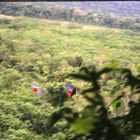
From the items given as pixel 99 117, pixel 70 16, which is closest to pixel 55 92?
pixel 99 117

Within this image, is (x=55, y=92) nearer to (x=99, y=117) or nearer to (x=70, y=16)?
(x=99, y=117)

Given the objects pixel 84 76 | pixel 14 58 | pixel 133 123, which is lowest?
pixel 14 58

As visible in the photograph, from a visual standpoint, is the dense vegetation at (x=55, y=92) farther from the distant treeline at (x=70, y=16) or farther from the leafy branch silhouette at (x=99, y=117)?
the distant treeline at (x=70, y=16)

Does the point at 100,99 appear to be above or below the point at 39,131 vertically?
above

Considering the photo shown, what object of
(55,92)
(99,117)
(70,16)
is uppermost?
(99,117)

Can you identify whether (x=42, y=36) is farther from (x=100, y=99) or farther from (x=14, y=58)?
(x=100, y=99)

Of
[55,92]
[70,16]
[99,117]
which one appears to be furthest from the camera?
[70,16]

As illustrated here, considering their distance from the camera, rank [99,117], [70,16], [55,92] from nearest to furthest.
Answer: [99,117]
[55,92]
[70,16]

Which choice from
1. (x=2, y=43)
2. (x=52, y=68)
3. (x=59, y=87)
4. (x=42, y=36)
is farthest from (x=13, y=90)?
(x=42, y=36)
